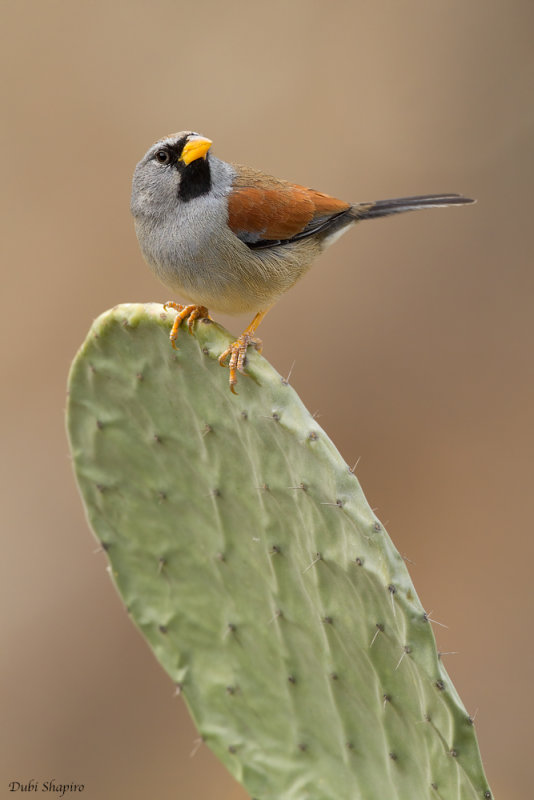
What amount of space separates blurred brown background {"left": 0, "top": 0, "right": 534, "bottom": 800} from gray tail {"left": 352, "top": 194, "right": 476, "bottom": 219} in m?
2.35

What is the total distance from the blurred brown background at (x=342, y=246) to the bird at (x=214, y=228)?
8.60 feet

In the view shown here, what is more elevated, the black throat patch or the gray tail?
the black throat patch

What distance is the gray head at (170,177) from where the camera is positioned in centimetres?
224

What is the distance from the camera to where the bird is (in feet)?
7.12

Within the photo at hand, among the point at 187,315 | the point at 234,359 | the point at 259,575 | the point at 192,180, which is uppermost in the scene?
the point at 192,180

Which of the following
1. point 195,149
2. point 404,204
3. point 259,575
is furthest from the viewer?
point 404,204

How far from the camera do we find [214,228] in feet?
7.24

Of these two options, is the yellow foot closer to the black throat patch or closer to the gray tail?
the black throat patch

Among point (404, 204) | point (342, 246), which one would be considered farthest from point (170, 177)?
point (342, 246)

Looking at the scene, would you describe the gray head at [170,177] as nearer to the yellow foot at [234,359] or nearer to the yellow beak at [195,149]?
the yellow beak at [195,149]

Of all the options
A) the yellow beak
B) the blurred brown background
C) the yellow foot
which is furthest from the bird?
the blurred brown background

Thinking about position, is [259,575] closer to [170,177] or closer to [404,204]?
[170,177]

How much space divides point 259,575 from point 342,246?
12.7 feet

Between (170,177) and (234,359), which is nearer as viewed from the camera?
(234,359)
